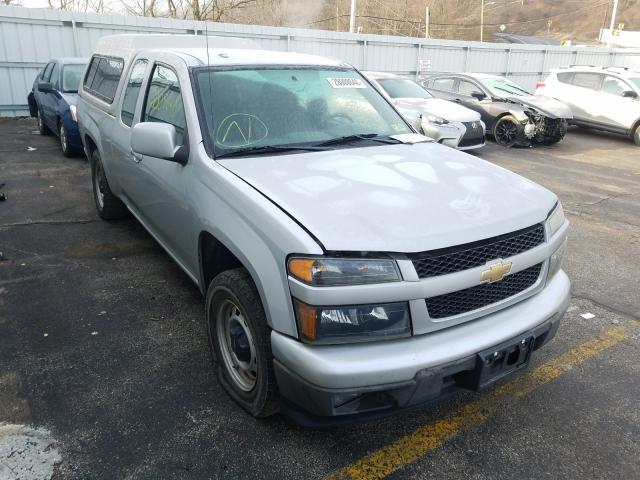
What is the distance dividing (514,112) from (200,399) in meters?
10.3

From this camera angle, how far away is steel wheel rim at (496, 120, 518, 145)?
37.2 ft

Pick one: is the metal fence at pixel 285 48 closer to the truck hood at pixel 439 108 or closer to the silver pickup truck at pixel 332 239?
the truck hood at pixel 439 108

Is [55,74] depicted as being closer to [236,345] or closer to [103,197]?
[103,197]

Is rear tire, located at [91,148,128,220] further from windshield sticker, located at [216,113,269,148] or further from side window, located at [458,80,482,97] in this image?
side window, located at [458,80,482,97]

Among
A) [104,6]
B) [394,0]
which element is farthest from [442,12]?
[104,6]

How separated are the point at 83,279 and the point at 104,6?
24402 mm

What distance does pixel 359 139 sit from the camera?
340cm

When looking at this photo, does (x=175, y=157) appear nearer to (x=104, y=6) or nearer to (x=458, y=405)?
(x=458, y=405)

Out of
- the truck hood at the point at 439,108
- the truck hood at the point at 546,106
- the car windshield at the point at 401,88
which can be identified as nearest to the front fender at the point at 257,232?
the truck hood at the point at 439,108

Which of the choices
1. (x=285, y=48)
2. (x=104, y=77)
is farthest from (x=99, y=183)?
(x=285, y=48)

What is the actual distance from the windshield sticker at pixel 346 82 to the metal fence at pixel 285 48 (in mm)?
11250

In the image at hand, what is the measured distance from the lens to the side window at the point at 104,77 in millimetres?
4695

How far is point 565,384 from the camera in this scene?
3.04 metres

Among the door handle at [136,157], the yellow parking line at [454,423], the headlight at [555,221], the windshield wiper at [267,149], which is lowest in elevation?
the yellow parking line at [454,423]
